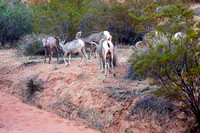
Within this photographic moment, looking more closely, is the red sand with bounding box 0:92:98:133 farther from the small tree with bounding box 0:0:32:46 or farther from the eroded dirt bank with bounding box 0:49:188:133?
the small tree with bounding box 0:0:32:46

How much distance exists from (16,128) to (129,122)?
3307 mm

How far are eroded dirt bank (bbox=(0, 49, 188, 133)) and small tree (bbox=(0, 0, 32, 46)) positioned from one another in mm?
10754

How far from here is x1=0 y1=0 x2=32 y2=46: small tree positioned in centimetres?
2320

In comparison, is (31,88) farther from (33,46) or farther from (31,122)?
(33,46)

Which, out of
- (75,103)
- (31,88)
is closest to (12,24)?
(31,88)

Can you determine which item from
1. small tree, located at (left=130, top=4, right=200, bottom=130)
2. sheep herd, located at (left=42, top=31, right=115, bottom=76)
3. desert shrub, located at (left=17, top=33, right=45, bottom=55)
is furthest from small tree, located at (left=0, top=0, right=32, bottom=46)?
small tree, located at (left=130, top=4, right=200, bottom=130)

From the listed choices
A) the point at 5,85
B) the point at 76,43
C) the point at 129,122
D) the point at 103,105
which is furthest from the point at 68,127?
the point at 5,85

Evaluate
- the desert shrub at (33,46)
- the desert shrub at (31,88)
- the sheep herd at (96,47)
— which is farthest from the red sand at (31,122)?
the desert shrub at (33,46)

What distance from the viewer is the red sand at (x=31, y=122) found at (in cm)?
784

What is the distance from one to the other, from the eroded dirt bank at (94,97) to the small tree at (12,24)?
10754mm

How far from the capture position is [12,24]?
23.4 metres

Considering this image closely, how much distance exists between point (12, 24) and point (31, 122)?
54.8ft

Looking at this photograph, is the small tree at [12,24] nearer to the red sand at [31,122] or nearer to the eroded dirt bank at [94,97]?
the eroded dirt bank at [94,97]

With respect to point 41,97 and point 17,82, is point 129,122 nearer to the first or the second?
point 41,97
